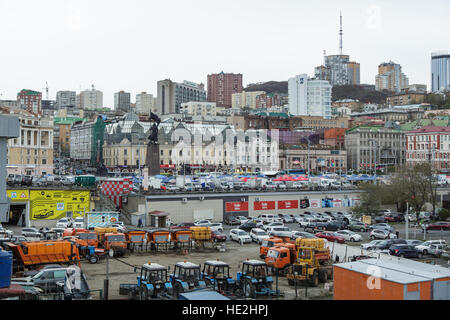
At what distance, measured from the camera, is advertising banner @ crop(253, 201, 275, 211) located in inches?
1324

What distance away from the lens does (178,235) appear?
72.8ft

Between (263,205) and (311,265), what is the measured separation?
17769mm

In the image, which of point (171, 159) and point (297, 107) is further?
point (297, 107)

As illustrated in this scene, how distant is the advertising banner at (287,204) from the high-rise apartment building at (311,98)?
89623mm

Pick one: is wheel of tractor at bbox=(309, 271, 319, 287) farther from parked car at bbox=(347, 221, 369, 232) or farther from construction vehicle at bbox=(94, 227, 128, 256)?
parked car at bbox=(347, 221, 369, 232)

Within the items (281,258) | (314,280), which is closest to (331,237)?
(281,258)

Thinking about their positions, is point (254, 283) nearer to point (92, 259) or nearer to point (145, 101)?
point (92, 259)

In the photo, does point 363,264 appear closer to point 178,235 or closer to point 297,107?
point 178,235

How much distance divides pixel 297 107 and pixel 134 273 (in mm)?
112400

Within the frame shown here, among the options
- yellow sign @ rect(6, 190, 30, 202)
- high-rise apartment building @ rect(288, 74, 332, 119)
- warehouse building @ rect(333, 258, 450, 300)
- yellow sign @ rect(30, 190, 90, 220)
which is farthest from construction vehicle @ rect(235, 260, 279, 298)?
high-rise apartment building @ rect(288, 74, 332, 119)

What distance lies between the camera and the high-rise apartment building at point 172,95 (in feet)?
477

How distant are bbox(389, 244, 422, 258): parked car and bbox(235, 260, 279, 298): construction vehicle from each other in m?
7.99
